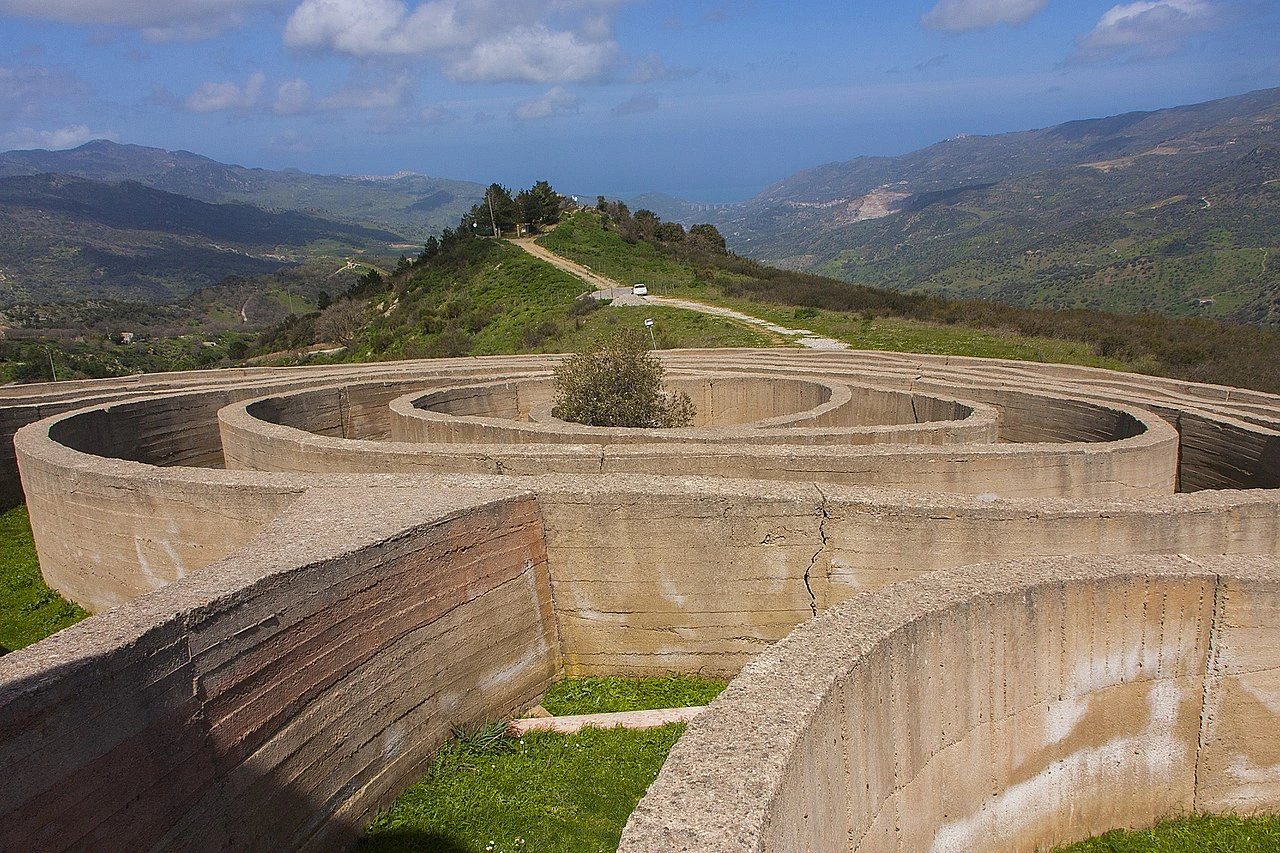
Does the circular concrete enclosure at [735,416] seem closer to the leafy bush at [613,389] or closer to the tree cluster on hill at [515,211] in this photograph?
the leafy bush at [613,389]

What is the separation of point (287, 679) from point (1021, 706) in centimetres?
547

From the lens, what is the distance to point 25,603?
10898 mm

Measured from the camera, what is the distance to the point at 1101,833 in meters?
6.77

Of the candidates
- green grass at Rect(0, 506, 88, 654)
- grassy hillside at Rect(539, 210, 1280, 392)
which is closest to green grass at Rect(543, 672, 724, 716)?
green grass at Rect(0, 506, 88, 654)

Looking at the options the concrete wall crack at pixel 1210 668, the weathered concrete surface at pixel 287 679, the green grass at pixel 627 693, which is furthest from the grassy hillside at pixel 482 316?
the concrete wall crack at pixel 1210 668

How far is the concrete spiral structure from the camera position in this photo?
4.57 m

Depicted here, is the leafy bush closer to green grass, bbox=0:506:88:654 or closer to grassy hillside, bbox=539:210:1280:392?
green grass, bbox=0:506:88:654

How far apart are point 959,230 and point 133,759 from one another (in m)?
157

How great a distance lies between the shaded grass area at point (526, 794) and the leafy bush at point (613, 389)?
7.55 metres

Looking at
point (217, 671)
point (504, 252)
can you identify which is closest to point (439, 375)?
point (217, 671)

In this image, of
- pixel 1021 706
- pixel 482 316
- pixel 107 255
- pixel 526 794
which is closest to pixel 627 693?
pixel 526 794

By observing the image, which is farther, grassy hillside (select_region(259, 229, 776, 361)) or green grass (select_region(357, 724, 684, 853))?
grassy hillside (select_region(259, 229, 776, 361))

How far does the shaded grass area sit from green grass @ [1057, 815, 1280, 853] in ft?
12.0

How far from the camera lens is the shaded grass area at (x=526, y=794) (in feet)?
19.6
